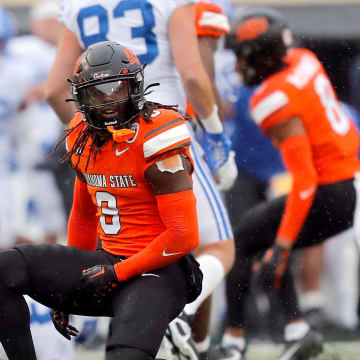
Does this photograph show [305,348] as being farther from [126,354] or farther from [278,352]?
[126,354]

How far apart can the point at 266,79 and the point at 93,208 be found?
66.4 inches

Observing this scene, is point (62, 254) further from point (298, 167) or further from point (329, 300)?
point (329, 300)

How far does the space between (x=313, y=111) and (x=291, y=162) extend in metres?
0.28

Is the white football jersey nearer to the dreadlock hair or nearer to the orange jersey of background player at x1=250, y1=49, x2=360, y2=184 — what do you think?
the dreadlock hair

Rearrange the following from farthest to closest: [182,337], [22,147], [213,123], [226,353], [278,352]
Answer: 1. [22,147]
2. [278,352]
3. [226,353]
4. [213,123]
5. [182,337]

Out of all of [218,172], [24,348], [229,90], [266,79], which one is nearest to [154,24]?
[218,172]

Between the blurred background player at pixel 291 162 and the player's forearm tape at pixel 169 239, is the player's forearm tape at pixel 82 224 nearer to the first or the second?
the player's forearm tape at pixel 169 239

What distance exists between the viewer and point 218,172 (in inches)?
183

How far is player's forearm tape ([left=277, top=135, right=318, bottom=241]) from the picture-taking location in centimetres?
507

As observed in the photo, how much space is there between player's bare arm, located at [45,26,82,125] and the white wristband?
61cm

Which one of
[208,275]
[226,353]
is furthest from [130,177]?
[226,353]

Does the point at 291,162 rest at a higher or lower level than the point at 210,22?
lower

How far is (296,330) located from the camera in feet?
16.8

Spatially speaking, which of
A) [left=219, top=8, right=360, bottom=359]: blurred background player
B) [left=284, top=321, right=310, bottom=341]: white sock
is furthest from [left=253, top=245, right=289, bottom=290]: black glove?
[left=284, top=321, right=310, bottom=341]: white sock
